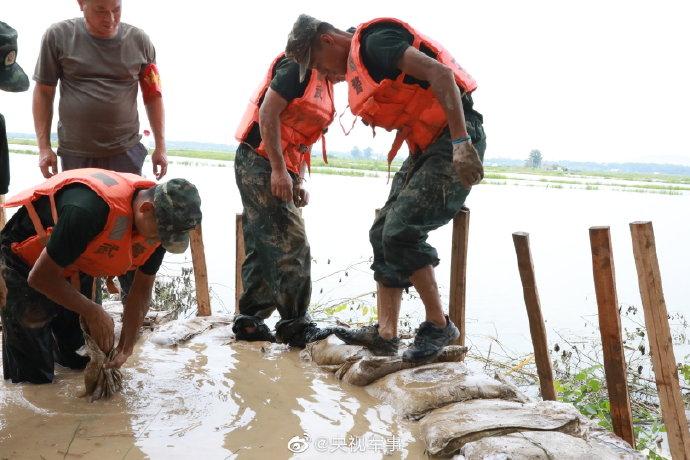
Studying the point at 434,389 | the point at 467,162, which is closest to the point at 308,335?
the point at 434,389

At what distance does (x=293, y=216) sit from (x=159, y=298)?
2942 millimetres

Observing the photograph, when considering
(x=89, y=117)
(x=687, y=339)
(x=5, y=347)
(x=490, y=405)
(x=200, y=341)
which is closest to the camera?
(x=490, y=405)

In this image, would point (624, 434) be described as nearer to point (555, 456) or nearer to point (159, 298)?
point (555, 456)

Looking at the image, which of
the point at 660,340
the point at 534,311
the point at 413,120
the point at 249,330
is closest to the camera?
the point at 660,340

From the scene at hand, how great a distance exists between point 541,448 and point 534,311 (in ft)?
4.03

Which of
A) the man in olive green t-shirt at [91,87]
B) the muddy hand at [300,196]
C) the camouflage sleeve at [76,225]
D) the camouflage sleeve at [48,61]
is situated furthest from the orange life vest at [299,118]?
the camouflage sleeve at [76,225]

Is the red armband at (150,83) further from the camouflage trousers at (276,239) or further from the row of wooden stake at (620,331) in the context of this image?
the row of wooden stake at (620,331)

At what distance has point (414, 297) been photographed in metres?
6.43

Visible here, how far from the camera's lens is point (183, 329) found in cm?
410

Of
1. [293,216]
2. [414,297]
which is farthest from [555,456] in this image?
[414,297]

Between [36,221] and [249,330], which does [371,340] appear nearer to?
[249,330]

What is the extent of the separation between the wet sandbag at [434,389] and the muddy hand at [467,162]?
0.91 m

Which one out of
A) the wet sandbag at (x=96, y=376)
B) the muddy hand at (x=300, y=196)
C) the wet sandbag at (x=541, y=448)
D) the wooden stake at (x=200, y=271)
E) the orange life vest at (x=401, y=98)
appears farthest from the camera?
the wooden stake at (x=200, y=271)

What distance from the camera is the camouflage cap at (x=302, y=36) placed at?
3.17 m
